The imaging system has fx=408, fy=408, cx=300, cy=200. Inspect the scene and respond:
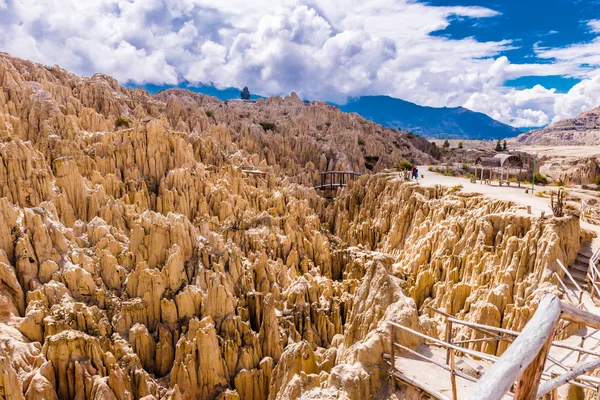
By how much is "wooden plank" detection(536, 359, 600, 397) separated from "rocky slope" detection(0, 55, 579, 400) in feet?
15.5

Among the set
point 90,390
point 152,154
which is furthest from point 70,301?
point 152,154

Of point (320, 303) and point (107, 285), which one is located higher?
point (107, 285)

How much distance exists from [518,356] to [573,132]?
499 ft

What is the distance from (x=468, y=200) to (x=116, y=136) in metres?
25.9

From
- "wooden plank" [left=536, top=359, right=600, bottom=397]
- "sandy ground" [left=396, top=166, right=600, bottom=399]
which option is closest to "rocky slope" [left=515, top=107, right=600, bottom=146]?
"sandy ground" [left=396, top=166, right=600, bottom=399]

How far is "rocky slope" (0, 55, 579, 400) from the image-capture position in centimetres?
1454

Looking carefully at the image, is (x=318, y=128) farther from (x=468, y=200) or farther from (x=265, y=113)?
(x=468, y=200)

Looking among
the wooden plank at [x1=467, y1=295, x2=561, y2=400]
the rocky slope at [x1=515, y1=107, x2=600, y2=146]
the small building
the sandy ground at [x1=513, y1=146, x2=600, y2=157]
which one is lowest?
the wooden plank at [x1=467, y1=295, x2=561, y2=400]

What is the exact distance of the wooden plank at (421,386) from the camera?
6.47 m

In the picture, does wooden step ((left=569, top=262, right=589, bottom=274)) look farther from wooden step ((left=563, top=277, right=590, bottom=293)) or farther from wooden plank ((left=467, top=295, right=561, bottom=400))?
wooden plank ((left=467, top=295, right=561, bottom=400))

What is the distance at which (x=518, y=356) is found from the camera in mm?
2584

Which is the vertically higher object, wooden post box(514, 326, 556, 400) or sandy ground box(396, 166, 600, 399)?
wooden post box(514, 326, 556, 400)

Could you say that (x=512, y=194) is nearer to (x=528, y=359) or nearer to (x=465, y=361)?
(x=465, y=361)

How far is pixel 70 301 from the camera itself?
58.1ft
